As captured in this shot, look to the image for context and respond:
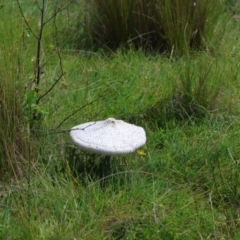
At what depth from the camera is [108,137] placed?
2.99 m

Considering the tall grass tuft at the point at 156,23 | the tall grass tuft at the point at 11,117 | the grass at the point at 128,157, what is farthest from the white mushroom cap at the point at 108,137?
the tall grass tuft at the point at 156,23

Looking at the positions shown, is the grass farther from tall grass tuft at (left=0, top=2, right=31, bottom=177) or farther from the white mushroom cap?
the white mushroom cap

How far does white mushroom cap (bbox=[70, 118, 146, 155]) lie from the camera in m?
2.95

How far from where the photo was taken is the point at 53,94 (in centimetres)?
384

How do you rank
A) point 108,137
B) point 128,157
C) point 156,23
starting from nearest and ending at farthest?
point 108,137, point 128,157, point 156,23

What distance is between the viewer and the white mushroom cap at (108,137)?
295 centimetres

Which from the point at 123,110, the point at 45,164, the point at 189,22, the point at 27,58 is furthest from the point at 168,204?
the point at 189,22

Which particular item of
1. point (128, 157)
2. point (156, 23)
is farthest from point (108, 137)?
point (156, 23)

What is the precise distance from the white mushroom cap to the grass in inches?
5.5

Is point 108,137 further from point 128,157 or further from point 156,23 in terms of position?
point 156,23

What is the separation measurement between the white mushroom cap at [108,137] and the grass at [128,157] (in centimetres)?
14

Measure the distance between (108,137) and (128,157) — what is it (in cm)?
30

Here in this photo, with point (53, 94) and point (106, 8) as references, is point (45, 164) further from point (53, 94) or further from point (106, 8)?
point (106, 8)

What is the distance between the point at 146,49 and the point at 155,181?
64.8 inches
